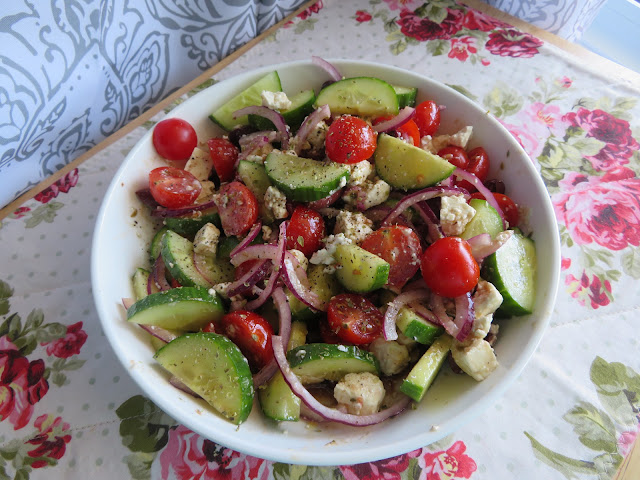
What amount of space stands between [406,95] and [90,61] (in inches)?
55.2

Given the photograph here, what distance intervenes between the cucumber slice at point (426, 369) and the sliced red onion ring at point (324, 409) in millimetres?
85

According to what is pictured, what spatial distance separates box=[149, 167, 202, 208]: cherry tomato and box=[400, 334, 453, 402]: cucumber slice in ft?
3.12

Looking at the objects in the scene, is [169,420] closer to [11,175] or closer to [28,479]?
[28,479]

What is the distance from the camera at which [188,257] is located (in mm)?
1551

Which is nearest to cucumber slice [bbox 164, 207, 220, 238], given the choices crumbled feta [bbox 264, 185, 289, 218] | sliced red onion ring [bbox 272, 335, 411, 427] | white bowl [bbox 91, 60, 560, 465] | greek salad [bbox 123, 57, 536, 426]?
greek salad [bbox 123, 57, 536, 426]

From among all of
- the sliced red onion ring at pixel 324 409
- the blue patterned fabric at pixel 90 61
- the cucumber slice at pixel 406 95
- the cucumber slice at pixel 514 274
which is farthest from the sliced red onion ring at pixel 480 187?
the blue patterned fabric at pixel 90 61

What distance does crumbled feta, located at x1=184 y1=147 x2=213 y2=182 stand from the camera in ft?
5.71

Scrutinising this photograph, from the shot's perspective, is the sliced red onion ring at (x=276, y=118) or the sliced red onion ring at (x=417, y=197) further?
the sliced red onion ring at (x=276, y=118)

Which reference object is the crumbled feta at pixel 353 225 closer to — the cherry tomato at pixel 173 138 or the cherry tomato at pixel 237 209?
the cherry tomato at pixel 237 209

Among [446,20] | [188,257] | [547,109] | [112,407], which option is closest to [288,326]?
[188,257]

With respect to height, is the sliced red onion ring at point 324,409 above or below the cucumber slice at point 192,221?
below

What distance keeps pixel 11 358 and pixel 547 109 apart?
251 centimetres

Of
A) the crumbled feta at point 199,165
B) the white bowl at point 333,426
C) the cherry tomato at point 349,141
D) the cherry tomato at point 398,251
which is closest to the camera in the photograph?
the white bowl at point 333,426

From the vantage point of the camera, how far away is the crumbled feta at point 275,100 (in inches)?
67.2
